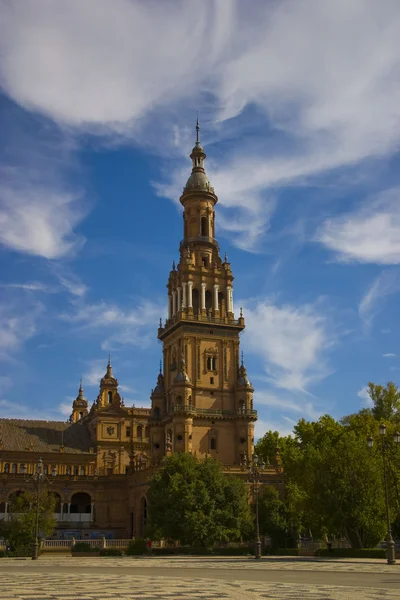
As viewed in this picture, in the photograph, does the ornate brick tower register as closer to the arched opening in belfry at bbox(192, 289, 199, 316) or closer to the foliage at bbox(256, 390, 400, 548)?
the arched opening in belfry at bbox(192, 289, 199, 316)

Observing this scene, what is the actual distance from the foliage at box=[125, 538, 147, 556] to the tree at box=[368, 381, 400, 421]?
33.0m

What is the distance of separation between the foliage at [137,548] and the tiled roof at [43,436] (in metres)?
38.4

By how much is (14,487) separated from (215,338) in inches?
1251

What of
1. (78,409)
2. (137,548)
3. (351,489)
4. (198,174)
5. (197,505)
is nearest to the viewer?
(351,489)

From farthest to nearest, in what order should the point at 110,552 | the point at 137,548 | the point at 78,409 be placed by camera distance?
the point at 78,409
the point at 137,548
the point at 110,552

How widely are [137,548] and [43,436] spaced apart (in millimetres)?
43286

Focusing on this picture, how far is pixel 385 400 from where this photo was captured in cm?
8438

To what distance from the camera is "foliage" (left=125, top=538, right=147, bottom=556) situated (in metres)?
64.3

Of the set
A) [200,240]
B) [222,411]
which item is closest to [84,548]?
[222,411]

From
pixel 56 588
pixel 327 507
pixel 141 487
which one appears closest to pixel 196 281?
pixel 141 487

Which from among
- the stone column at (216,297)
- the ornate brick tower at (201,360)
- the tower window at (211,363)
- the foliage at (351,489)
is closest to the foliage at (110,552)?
the foliage at (351,489)

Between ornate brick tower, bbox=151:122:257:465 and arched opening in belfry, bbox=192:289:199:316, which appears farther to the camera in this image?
arched opening in belfry, bbox=192:289:199:316

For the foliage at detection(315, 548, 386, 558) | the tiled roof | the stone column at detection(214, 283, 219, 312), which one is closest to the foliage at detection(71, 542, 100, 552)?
the foliage at detection(315, 548, 386, 558)

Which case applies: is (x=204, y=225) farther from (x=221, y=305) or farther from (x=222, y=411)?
(x=222, y=411)
